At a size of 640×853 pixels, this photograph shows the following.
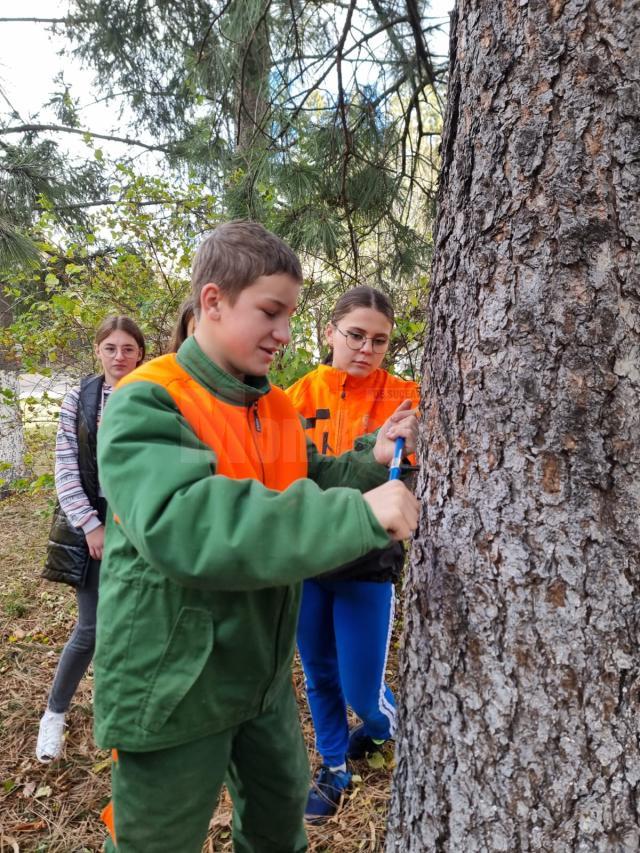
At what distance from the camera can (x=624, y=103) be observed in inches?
38.8

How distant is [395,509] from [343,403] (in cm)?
128

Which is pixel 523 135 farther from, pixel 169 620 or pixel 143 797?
pixel 143 797

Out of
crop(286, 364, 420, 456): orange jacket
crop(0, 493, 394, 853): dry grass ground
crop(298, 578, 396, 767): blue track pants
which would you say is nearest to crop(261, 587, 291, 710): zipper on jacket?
crop(298, 578, 396, 767): blue track pants

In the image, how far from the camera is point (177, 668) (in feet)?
3.71

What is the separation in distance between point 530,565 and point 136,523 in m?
0.74

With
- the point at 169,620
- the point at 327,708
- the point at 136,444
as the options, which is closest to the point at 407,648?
the point at 169,620

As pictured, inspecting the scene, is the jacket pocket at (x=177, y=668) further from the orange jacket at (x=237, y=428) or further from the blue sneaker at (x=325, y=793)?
the blue sneaker at (x=325, y=793)

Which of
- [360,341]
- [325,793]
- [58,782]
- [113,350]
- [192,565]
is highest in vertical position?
[360,341]

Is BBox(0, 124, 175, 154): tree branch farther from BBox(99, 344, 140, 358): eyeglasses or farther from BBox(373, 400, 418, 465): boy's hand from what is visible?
BBox(373, 400, 418, 465): boy's hand

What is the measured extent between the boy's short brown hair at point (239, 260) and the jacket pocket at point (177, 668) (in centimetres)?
72

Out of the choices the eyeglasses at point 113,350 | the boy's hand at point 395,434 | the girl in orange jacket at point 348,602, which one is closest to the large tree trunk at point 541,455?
the boy's hand at point 395,434

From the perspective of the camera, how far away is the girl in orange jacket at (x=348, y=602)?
196 centimetres

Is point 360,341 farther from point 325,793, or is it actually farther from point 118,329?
point 325,793

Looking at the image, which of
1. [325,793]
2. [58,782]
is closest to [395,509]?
[325,793]
